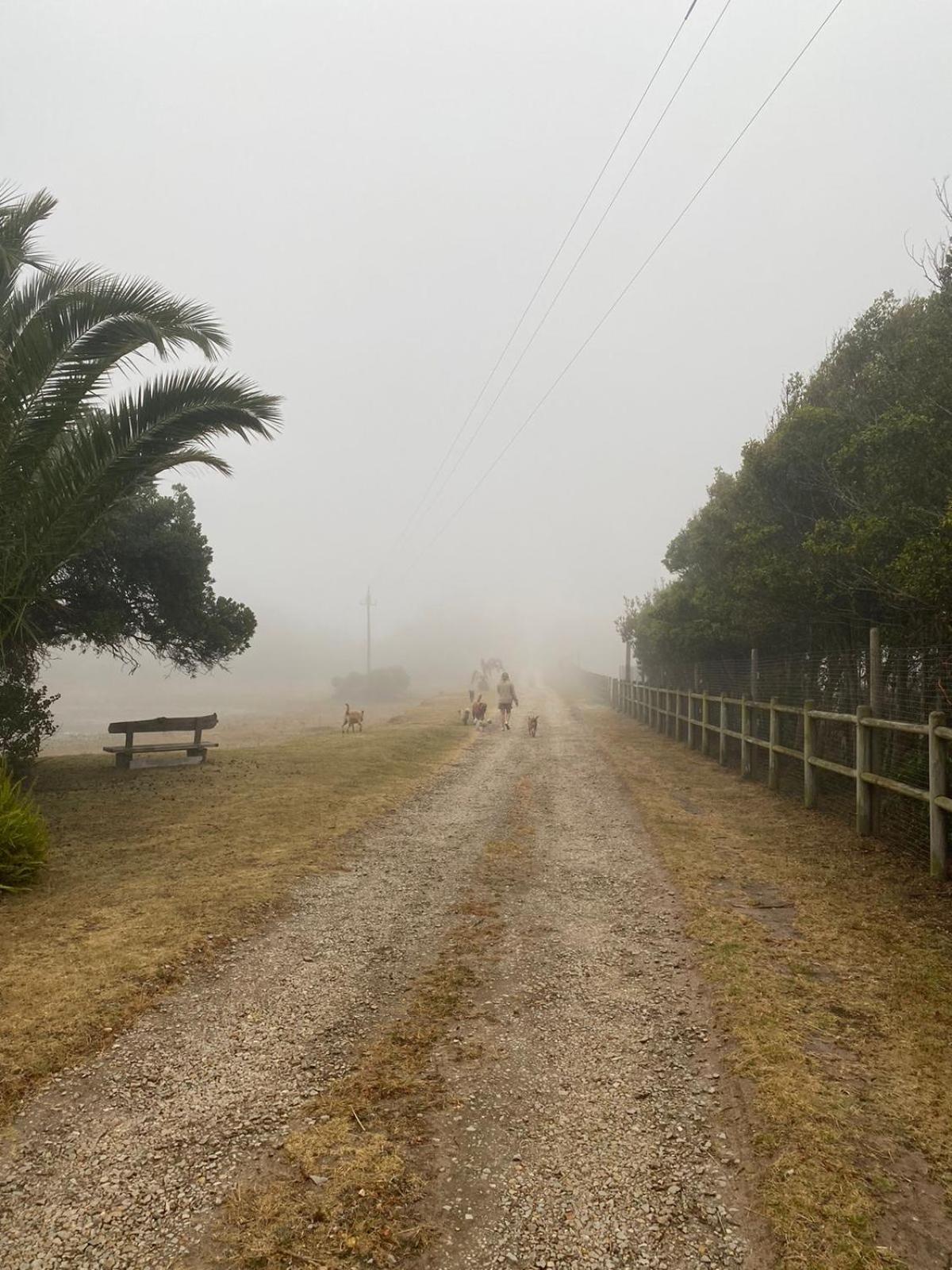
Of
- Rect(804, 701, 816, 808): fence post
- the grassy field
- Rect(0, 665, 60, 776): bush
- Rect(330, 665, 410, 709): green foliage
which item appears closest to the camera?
the grassy field

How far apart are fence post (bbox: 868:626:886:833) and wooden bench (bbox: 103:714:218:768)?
10918 mm

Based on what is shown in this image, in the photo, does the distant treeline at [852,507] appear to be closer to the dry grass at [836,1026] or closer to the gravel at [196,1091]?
the dry grass at [836,1026]

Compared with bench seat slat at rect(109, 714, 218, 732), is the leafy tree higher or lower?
higher

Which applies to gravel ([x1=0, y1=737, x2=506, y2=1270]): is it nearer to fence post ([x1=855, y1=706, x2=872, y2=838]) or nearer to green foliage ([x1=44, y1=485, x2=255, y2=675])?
fence post ([x1=855, y1=706, x2=872, y2=838])

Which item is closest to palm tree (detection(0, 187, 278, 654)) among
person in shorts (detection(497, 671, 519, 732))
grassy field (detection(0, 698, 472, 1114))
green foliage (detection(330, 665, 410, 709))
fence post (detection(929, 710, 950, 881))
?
grassy field (detection(0, 698, 472, 1114))

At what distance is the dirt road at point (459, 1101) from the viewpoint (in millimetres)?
2352

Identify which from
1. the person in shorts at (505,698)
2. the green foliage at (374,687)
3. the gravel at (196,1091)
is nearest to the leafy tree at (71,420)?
the gravel at (196,1091)

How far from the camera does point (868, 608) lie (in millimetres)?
10242

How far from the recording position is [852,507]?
11.2 m

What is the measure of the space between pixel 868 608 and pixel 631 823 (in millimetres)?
4667

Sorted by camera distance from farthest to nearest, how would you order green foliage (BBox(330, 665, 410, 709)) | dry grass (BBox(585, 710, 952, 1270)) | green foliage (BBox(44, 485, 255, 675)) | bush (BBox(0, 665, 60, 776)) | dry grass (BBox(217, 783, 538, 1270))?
green foliage (BBox(330, 665, 410, 709)) < green foliage (BBox(44, 485, 255, 675)) < bush (BBox(0, 665, 60, 776)) < dry grass (BBox(585, 710, 952, 1270)) < dry grass (BBox(217, 783, 538, 1270))

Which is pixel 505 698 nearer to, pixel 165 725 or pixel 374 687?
pixel 165 725

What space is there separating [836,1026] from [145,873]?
5.71 metres

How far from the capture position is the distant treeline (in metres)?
8.27
